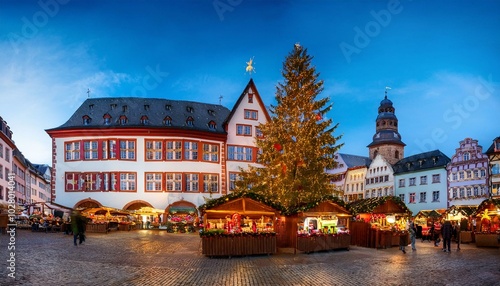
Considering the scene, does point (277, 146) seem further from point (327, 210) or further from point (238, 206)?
point (238, 206)

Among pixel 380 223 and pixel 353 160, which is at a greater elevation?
pixel 353 160

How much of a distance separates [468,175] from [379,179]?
18.6 meters

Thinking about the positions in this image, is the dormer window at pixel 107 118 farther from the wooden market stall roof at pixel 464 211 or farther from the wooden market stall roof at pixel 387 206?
the wooden market stall roof at pixel 464 211

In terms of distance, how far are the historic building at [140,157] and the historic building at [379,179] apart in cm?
3080

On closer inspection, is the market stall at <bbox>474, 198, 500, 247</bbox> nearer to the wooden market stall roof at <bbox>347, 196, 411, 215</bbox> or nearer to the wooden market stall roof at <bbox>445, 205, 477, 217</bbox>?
the wooden market stall roof at <bbox>445, 205, 477, 217</bbox>

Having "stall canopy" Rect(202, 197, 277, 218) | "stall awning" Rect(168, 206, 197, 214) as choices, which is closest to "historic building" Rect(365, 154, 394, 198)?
"stall awning" Rect(168, 206, 197, 214)

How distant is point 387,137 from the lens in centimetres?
9288

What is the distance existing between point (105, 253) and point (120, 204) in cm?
2883

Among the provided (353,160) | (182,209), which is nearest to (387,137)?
(353,160)

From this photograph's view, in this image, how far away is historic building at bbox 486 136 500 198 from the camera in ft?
189

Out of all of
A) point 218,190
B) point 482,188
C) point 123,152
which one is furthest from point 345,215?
point 482,188

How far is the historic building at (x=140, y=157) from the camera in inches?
2031

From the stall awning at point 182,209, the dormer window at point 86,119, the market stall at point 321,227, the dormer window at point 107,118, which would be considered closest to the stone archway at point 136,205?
the stall awning at point 182,209

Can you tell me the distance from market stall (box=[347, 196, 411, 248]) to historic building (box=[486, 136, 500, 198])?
98.3 feet
